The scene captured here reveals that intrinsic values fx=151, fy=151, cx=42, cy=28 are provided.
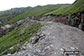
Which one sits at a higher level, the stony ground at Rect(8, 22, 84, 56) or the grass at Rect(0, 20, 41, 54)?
the stony ground at Rect(8, 22, 84, 56)

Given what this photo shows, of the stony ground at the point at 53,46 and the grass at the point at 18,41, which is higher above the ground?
the stony ground at the point at 53,46

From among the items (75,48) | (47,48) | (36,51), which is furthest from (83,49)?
(36,51)

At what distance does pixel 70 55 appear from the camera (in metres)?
22.7

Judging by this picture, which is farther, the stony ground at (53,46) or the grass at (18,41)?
the grass at (18,41)

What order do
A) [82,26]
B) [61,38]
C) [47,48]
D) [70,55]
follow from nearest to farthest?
[70,55], [47,48], [61,38], [82,26]

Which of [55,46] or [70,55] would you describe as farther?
[55,46]

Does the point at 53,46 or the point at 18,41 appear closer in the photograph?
the point at 53,46

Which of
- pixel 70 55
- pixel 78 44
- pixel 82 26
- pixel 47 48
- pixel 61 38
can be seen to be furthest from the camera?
pixel 82 26

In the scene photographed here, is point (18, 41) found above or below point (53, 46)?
below

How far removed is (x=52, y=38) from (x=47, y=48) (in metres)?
4.83

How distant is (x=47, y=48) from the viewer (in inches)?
958

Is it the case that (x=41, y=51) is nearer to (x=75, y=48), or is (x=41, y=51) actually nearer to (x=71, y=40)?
(x=75, y=48)

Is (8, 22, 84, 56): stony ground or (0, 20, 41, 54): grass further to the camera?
(0, 20, 41, 54): grass

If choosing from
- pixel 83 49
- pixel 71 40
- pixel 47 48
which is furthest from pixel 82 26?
pixel 47 48
